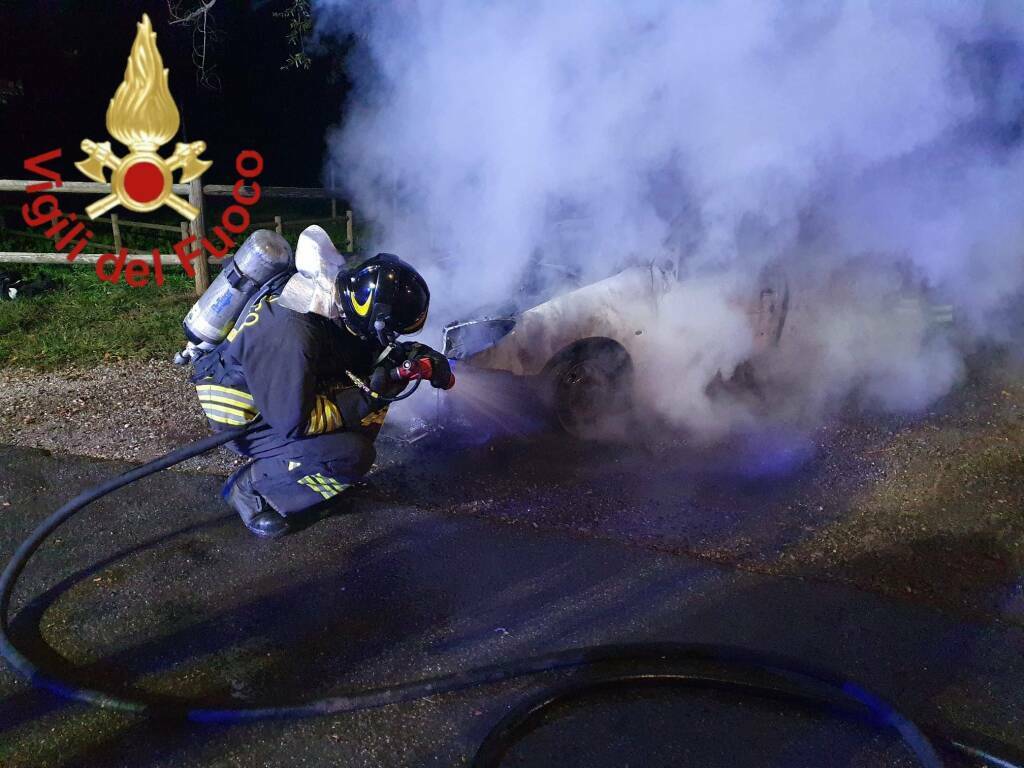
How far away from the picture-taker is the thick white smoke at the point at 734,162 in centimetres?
466

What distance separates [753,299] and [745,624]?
104 inches

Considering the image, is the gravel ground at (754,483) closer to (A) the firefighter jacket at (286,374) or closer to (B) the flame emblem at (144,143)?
(A) the firefighter jacket at (286,374)

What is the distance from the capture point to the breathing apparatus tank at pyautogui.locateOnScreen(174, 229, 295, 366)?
3.49m

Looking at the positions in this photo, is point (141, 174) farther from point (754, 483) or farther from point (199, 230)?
point (754, 483)

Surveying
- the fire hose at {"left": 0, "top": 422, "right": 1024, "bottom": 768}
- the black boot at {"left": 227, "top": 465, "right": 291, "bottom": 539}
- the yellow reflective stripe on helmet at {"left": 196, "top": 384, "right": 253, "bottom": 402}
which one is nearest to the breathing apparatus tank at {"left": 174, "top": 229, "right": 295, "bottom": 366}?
the yellow reflective stripe on helmet at {"left": 196, "top": 384, "right": 253, "bottom": 402}

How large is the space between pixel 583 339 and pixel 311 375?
200 cm

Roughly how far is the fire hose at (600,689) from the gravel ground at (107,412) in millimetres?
1761

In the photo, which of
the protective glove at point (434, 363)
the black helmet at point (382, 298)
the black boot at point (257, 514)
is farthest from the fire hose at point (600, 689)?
the black helmet at point (382, 298)

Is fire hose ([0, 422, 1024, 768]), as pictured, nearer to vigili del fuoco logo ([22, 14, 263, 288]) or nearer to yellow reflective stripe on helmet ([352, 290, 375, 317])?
yellow reflective stripe on helmet ([352, 290, 375, 317])

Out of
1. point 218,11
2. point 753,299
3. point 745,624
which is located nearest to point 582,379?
point 753,299

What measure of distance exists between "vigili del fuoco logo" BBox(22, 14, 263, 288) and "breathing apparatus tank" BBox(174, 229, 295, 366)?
3850mm

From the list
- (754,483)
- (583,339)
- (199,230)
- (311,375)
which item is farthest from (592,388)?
(199,230)

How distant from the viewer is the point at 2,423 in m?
5.07

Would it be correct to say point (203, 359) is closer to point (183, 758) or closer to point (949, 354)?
point (183, 758)
